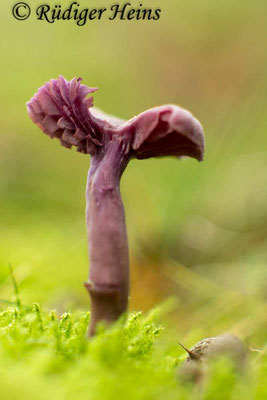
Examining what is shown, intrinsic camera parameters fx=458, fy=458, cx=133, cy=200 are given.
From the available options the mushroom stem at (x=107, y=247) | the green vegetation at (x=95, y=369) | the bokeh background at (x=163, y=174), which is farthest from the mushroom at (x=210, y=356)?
the bokeh background at (x=163, y=174)

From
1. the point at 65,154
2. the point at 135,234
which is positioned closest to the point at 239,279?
the point at 135,234

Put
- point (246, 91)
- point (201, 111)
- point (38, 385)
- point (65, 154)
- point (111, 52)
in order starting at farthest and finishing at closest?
1. point (111, 52)
2. point (201, 111)
3. point (65, 154)
4. point (246, 91)
5. point (38, 385)

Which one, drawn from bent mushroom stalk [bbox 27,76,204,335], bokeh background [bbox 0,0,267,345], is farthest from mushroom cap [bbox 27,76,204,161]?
bokeh background [bbox 0,0,267,345]

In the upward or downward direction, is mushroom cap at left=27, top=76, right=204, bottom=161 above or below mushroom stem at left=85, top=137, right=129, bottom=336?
above

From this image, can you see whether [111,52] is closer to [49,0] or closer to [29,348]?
[49,0]

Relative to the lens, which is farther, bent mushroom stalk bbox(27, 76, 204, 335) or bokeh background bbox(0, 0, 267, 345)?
bokeh background bbox(0, 0, 267, 345)

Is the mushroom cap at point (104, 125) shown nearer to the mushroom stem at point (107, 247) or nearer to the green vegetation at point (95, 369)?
the mushroom stem at point (107, 247)

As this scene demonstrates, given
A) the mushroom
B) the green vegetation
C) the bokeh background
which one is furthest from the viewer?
the bokeh background

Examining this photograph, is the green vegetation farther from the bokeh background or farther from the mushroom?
the bokeh background

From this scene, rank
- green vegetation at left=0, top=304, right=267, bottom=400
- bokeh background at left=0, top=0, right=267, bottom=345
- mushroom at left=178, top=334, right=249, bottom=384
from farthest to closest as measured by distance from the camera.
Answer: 1. bokeh background at left=0, top=0, right=267, bottom=345
2. mushroom at left=178, top=334, right=249, bottom=384
3. green vegetation at left=0, top=304, right=267, bottom=400
